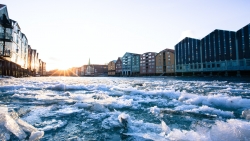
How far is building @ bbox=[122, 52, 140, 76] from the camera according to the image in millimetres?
93062

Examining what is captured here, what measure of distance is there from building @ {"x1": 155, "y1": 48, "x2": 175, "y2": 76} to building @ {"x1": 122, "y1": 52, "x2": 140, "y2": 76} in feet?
56.1

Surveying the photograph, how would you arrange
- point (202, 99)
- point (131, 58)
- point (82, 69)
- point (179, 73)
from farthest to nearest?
point (82, 69) → point (131, 58) → point (179, 73) → point (202, 99)

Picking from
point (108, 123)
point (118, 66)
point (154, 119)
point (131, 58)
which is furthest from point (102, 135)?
point (118, 66)

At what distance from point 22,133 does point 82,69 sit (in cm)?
16649

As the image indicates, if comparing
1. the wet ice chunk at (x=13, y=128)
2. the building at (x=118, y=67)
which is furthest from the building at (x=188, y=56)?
the wet ice chunk at (x=13, y=128)

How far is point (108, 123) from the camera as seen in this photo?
3.53m

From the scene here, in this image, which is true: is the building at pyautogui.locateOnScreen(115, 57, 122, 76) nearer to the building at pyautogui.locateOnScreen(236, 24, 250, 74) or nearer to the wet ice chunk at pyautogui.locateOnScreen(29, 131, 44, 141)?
the building at pyautogui.locateOnScreen(236, 24, 250, 74)

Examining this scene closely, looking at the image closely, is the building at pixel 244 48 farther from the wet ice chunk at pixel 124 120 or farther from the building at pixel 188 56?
the wet ice chunk at pixel 124 120

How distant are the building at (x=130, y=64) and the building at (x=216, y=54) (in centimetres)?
3274

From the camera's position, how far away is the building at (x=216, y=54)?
4450 centimetres

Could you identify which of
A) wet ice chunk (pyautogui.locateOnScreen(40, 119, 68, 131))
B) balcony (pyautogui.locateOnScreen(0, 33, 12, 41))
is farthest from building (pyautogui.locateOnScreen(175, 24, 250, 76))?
balcony (pyautogui.locateOnScreen(0, 33, 12, 41))

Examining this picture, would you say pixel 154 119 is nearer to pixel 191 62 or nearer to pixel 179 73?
pixel 191 62

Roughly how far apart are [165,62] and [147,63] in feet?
45.1

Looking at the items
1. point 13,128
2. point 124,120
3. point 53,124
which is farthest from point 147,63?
point 13,128
